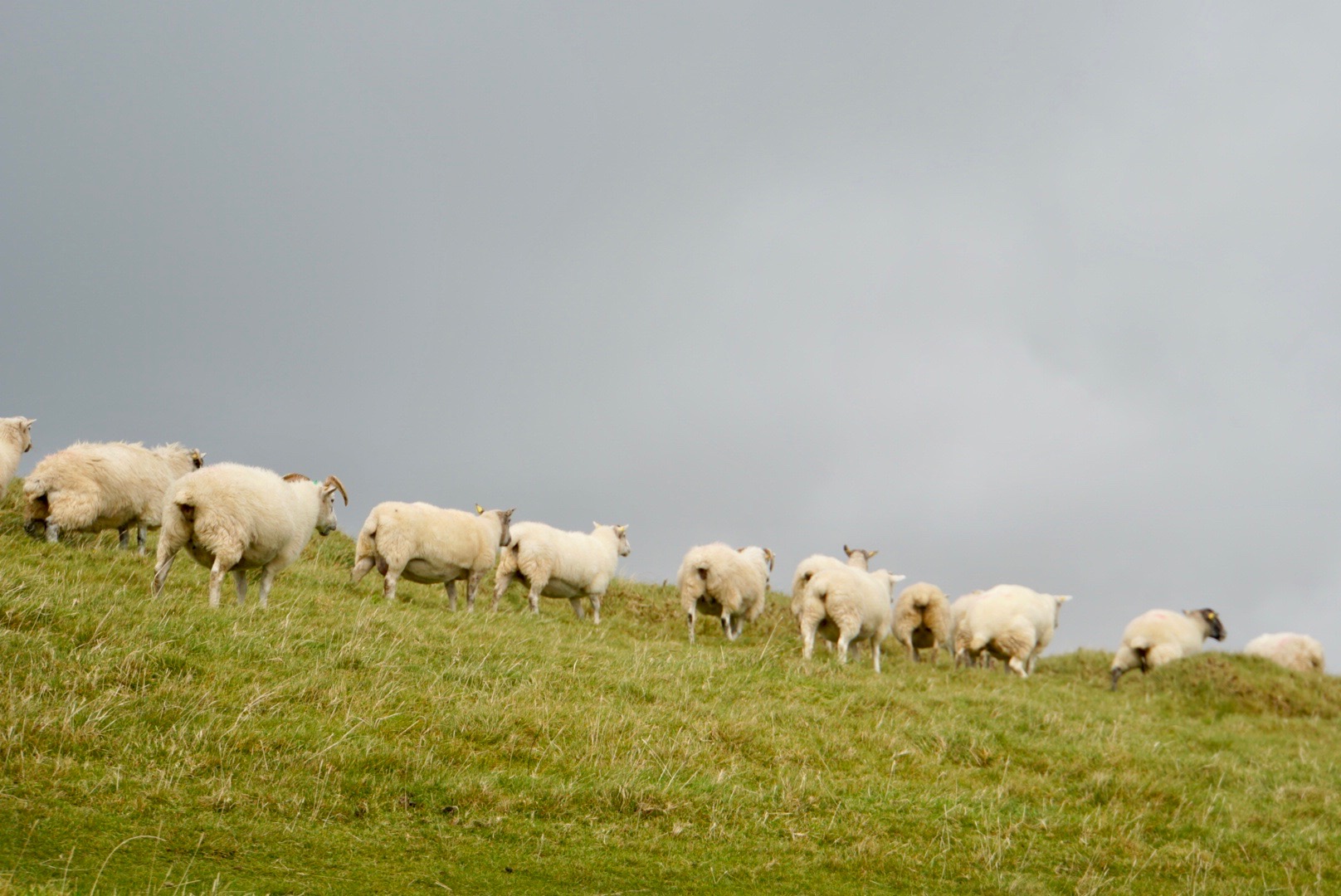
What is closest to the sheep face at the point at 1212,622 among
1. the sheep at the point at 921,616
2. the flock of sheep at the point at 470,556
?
the flock of sheep at the point at 470,556

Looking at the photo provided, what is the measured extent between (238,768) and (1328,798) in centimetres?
1384

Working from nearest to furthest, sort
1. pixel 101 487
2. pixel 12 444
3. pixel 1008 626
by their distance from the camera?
1. pixel 101 487
2. pixel 12 444
3. pixel 1008 626

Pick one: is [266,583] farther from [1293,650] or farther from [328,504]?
[1293,650]

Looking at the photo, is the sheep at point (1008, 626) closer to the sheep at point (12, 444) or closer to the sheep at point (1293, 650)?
the sheep at point (1293, 650)

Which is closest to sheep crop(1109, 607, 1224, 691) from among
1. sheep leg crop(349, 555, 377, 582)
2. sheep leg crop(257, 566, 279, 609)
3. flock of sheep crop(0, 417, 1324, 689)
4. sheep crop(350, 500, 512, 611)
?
flock of sheep crop(0, 417, 1324, 689)

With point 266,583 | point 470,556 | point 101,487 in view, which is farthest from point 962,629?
point 101,487

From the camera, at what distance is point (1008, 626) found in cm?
2198

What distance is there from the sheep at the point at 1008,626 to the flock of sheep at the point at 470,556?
4 cm

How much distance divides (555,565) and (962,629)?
1073 centimetres

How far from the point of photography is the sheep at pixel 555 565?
1923 centimetres

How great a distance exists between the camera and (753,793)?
846cm

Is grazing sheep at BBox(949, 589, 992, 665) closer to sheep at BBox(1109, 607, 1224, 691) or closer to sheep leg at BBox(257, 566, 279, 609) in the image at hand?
sheep at BBox(1109, 607, 1224, 691)

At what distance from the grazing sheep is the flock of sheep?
5 centimetres

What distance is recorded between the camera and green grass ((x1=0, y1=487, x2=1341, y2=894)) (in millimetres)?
6117
